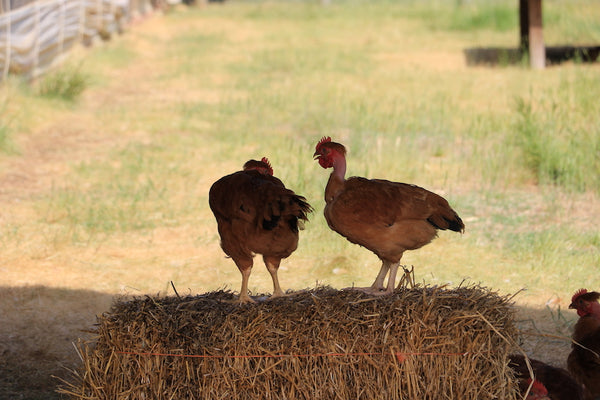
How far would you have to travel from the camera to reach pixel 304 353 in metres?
4.00

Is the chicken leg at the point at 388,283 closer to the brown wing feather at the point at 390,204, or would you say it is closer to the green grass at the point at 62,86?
the brown wing feather at the point at 390,204

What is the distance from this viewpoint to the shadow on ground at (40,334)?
5113mm

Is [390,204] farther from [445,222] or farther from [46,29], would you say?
[46,29]

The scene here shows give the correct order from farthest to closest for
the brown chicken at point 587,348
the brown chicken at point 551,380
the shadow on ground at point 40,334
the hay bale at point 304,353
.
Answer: the shadow on ground at point 40,334 → the brown chicken at point 587,348 → the brown chicken at point 551,380 → the hay bale at point 304,353

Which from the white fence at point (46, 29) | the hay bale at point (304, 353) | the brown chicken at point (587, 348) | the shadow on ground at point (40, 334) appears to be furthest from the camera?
the white fence at point (46, 29)

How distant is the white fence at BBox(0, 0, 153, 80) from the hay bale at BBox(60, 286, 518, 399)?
8.85m

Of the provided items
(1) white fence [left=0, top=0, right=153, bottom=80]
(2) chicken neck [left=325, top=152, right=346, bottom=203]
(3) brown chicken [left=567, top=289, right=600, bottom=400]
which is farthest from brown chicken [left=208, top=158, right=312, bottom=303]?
(1) white fence [left=0, top=0, right=153, bottom=80]

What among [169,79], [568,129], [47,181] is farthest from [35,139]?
[568,129]

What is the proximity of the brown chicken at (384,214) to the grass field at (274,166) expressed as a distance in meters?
0.62

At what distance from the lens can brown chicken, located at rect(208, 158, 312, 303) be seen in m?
4.21

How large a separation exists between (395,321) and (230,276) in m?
3.00

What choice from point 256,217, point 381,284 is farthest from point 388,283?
point 256,217

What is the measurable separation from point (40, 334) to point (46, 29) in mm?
9306

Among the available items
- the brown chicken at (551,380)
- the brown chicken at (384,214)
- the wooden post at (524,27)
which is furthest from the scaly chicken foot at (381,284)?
the wooden post at (524,27)
